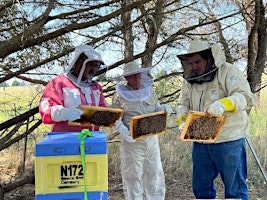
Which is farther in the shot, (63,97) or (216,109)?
(63,97)

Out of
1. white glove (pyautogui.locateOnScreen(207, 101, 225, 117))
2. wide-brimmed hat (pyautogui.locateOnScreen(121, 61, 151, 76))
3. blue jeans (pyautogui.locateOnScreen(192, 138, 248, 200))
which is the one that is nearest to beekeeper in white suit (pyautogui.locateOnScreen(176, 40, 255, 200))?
blue jeans (pyautogui.locateOnScreen(192, 138, 248, 200))

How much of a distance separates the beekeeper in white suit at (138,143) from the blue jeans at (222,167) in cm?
47

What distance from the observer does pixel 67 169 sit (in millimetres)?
1903

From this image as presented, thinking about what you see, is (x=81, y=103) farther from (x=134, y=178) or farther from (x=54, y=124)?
(x=134, y=178)

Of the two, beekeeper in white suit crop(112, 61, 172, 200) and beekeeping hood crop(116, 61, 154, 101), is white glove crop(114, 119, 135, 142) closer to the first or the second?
beekeeper in white suit crop(112, 61, 172, 200)

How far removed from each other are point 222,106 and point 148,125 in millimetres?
649

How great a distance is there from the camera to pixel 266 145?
17.8ft

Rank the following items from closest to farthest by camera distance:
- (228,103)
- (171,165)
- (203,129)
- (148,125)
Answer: (228,103) → (203,129) → (148,125) → (171,165)

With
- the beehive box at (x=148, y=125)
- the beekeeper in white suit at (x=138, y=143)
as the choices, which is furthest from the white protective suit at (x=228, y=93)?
the beekeeper in white suit at (x=138, y=143)

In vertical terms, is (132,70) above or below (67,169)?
above

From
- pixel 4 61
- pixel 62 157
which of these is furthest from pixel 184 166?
pixel 62 157

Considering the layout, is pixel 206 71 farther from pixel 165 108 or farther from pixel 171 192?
pixel 171 192

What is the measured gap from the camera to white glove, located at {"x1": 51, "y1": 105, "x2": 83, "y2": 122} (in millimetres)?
2363

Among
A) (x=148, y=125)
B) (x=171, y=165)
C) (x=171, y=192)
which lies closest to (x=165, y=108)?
(x=148, y=125)
